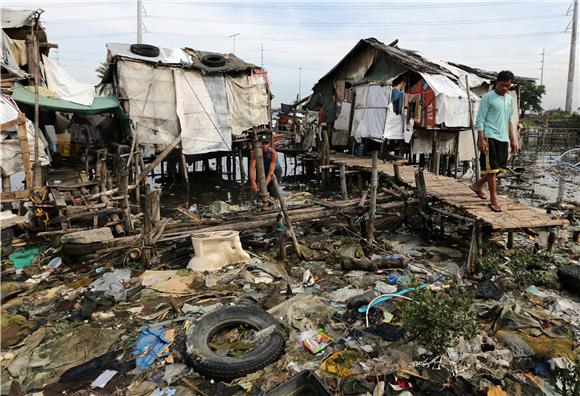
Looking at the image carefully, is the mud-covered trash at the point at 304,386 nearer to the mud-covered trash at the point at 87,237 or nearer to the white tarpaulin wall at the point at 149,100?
the mud-covered trash at the point at 87,237

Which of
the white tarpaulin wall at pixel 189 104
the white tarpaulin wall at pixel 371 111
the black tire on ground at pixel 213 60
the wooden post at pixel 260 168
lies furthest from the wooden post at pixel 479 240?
the black tire on ground at pixel 213 60

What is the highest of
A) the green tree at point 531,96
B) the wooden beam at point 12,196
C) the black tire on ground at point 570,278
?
the green tree at point 531,96

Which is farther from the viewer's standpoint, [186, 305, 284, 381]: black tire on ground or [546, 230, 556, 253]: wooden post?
[546, 230, 556, 253]: wooden post

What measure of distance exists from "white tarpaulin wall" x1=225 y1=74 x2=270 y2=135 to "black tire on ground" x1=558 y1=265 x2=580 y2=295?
1191 centimetres

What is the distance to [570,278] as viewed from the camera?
5.04 m

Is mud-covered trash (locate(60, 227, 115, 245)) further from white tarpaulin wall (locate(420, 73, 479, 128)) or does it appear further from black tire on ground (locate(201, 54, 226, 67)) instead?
white tarpaulin wall (locate(420, 73, 479, 128))

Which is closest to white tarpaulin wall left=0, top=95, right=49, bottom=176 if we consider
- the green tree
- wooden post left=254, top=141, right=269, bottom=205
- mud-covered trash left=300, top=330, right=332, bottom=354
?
wooden post left=254, top=141, right=269, bottom=205

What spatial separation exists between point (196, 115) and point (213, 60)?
2.37m

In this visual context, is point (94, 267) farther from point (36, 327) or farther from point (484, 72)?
point (484, 72)

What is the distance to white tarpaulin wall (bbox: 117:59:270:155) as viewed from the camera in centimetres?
1248

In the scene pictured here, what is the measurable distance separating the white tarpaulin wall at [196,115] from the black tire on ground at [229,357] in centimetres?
1023

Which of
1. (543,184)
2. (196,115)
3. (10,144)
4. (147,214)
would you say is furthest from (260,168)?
(543,184)

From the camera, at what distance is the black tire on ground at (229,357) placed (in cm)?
347

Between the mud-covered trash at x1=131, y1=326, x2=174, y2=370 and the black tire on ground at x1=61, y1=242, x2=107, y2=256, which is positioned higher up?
the black tire on ground at x1=61, y1=242, x2=107, y2=256
